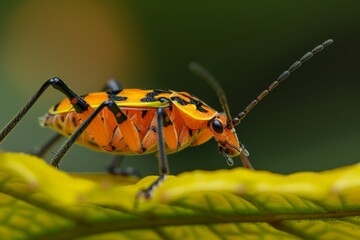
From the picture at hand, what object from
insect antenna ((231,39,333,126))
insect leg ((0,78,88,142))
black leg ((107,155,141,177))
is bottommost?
black leg ((107,155,141,177))

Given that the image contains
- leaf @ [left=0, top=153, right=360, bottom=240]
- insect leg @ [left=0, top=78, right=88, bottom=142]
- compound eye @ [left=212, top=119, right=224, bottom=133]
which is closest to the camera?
leaf @ [left=0, top=153, right=360, bottom=240]

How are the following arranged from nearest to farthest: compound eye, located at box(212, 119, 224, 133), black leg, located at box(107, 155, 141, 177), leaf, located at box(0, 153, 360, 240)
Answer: leaf, located at box(0, 153, 360, 240), compound eye, located at box(212, 119, 224, 133), black leg, located at box(107, 155, 141, 177)

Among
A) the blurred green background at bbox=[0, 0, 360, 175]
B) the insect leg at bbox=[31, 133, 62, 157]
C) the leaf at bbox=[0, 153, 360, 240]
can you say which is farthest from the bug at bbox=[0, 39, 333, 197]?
the leaf at bbox=[0, 153, 360, 240]

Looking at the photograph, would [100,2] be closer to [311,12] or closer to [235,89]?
[235,89]

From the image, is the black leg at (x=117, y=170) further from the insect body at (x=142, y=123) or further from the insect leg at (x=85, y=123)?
the insect leg at (x=85, y=123)

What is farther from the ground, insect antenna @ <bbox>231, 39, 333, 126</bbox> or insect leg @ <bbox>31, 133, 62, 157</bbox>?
insect leg @ <bbox>31, 133, 62, 157</bbox>

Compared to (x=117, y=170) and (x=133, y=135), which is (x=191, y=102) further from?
(x=117, y=170)

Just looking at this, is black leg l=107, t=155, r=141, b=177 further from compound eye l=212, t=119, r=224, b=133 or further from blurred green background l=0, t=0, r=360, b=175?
compound eye l=212, t=119, r=224, b=133

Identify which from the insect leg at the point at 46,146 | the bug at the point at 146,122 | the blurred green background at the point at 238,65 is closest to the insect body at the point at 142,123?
the bug at the point at 146,122
